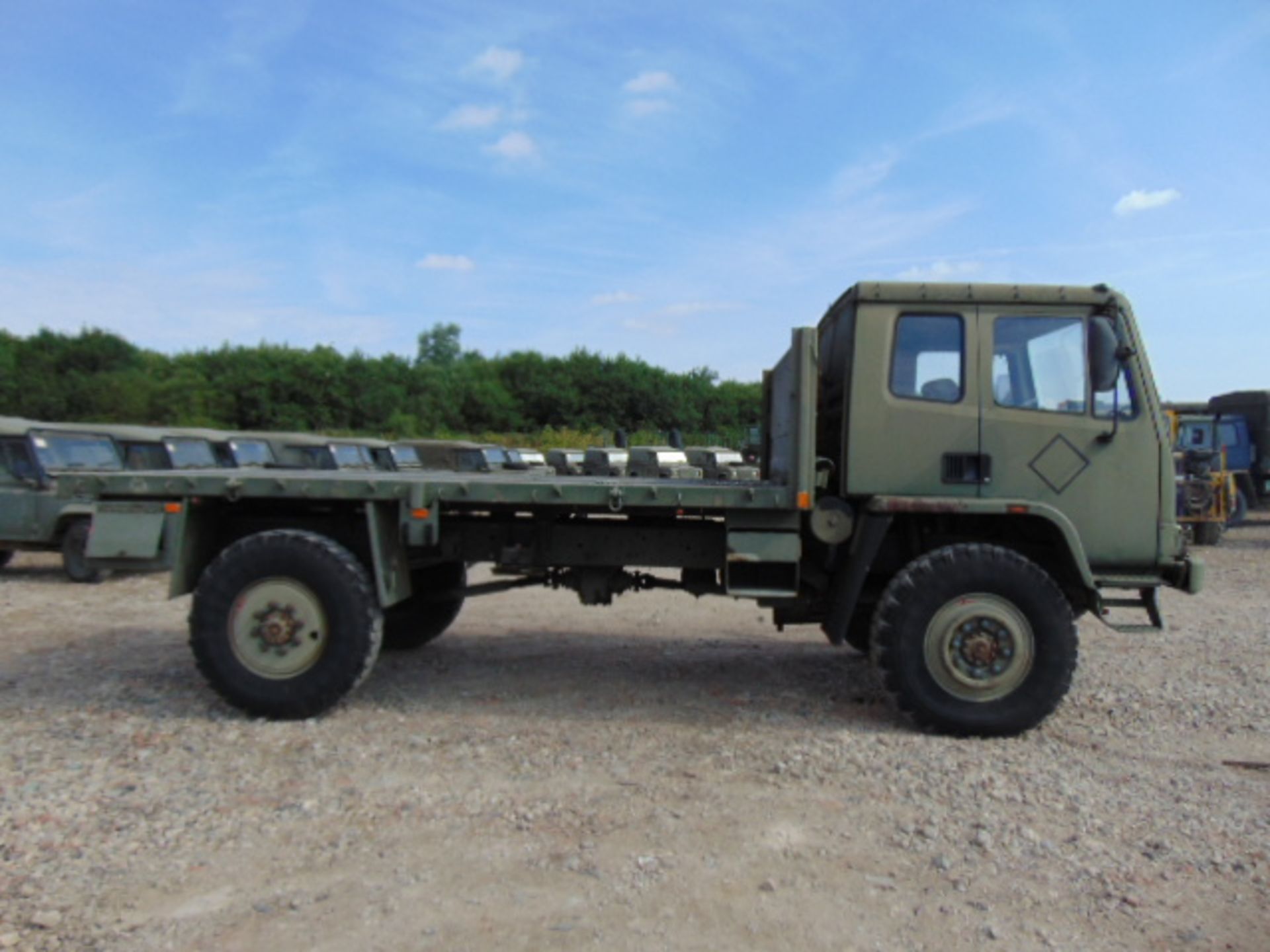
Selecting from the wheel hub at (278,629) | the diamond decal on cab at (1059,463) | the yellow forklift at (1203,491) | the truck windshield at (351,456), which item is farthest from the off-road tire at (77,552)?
the yellow forklift at (1203,491)

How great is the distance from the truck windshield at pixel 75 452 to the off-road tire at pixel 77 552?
2.57 feet

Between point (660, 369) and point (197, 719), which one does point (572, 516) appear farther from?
point (660, 369)

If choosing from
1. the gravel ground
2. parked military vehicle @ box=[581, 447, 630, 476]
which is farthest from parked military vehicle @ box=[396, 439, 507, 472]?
the gravel ground

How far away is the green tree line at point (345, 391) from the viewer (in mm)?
42688

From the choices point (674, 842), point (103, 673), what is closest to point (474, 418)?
point (103, 673)

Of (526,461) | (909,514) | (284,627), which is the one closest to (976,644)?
(909,514)

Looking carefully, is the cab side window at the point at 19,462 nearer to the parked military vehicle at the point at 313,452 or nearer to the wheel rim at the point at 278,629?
the parked military vehicle at the point at 313,452

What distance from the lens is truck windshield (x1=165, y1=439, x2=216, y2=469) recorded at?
13.6 m

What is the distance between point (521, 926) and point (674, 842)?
86 centimetres

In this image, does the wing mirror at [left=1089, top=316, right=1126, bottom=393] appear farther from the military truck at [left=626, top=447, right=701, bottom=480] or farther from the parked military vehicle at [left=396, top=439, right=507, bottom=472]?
the parked military vehicle at [left=396, top=439, right=507, bottom=472]

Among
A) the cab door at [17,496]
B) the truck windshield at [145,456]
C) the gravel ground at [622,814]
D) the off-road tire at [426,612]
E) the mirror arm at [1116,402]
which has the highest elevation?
the mirror arm at [1116,402]

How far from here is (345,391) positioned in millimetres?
43781

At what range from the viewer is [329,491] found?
5.62 m

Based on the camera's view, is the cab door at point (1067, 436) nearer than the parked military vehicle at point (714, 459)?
Yes
